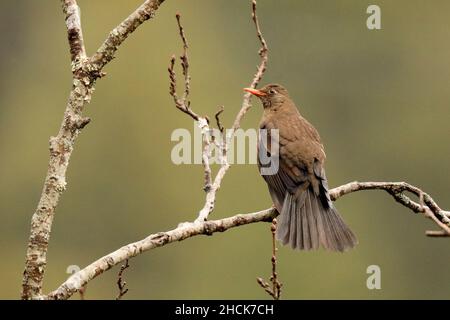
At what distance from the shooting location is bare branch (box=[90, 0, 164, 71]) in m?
5.50

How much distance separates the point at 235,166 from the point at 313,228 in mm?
23199

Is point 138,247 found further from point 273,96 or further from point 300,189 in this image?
point 273,96

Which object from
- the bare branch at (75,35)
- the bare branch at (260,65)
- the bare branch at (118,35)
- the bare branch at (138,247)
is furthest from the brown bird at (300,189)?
the bare branch at (75,35)

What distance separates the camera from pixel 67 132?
5246mm

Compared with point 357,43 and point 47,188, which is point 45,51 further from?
point 47,188

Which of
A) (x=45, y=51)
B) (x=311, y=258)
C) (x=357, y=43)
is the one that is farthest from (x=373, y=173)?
(x=45, y=51)

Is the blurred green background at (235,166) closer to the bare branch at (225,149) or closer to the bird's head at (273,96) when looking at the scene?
the bird's head at (273,96)

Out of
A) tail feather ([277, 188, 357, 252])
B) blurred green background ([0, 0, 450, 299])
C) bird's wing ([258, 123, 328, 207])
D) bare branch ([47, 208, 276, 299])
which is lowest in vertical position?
bare branch ([47, 208, 276, 299])

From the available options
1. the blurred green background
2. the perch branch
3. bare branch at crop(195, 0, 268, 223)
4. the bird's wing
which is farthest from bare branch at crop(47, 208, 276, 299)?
the blurred green background

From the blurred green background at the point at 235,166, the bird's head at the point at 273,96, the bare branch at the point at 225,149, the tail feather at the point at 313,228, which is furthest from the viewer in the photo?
the blurred green background at the point at 235,166

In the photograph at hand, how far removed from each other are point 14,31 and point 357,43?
15726 mm

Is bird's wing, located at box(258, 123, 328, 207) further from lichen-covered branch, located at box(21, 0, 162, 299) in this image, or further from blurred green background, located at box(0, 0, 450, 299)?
blurred green background, located at box(0, 0, 450, 299)

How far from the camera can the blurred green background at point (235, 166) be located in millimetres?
32375

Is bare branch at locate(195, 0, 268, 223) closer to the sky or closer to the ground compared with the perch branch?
closer to the sky
